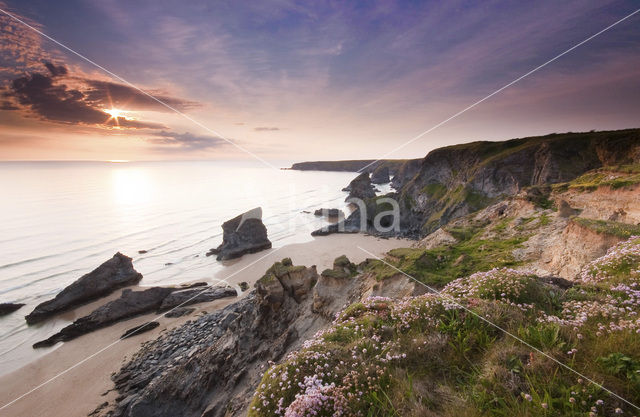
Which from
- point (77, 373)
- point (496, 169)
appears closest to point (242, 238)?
point (77, 373)

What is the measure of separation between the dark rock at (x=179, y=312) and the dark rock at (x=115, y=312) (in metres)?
2.27

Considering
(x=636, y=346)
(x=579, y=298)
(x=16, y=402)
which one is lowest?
(x=16, y=402)

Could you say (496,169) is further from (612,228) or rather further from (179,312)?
(179,312)

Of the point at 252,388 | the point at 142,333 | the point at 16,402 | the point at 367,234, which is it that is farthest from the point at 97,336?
the point at 367,234

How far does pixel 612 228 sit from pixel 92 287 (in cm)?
4139

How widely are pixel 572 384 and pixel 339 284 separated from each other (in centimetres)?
1145

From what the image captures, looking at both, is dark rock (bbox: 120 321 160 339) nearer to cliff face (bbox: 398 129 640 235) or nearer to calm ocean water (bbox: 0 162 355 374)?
calm ocean water (bbox: 0 162 355 374)

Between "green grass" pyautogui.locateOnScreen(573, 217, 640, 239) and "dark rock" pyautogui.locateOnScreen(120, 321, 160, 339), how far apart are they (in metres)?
30.4

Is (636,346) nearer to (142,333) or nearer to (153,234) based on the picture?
(142,333)

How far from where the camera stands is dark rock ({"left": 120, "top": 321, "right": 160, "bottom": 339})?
21.8 meters

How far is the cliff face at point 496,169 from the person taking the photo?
1364 inches

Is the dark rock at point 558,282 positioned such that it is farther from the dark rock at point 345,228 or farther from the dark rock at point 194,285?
the dark rock at point 345,228

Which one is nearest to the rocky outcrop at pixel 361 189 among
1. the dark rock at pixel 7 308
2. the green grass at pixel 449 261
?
the green grass at pixel 449 261

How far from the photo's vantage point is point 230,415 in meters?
10.4
